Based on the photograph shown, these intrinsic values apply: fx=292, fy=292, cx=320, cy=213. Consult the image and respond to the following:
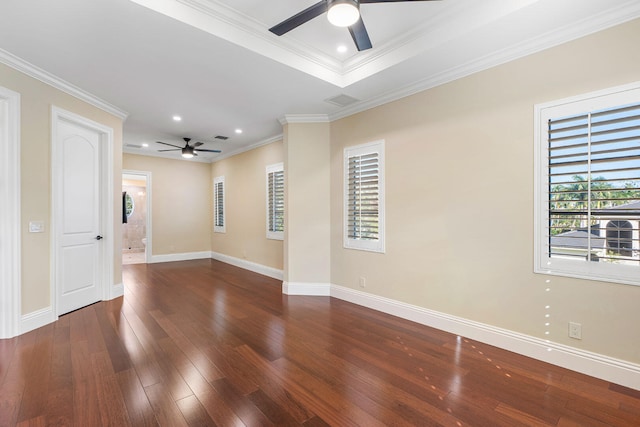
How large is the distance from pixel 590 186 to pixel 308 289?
3623 mm

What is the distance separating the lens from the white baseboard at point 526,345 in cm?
226

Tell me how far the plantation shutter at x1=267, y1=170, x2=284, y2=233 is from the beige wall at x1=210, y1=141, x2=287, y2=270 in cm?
22

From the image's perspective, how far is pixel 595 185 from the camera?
92.7 inches

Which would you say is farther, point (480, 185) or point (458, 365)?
point (480, 185)

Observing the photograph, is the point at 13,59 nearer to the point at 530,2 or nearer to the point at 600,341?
the point at 530,2

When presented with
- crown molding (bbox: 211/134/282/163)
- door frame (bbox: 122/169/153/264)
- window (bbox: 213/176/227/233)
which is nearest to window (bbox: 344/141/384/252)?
crown molding (bbox: 211/134/282/163)

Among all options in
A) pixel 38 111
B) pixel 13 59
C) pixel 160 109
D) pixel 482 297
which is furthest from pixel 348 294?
pixel 13 59

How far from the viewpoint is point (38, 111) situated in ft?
10.9

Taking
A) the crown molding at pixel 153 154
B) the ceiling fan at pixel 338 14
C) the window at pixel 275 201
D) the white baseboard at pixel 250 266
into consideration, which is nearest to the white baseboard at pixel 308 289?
the white baseboard at pixel 250 266

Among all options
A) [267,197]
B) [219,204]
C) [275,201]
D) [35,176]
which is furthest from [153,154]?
[35,176]

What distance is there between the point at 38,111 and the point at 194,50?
210 cm

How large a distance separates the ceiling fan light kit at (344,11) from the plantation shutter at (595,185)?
197cm

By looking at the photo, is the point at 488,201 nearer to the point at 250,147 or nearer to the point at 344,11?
the point at 344,11

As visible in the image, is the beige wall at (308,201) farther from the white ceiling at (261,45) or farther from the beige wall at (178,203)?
the beige wall at (178,203)
